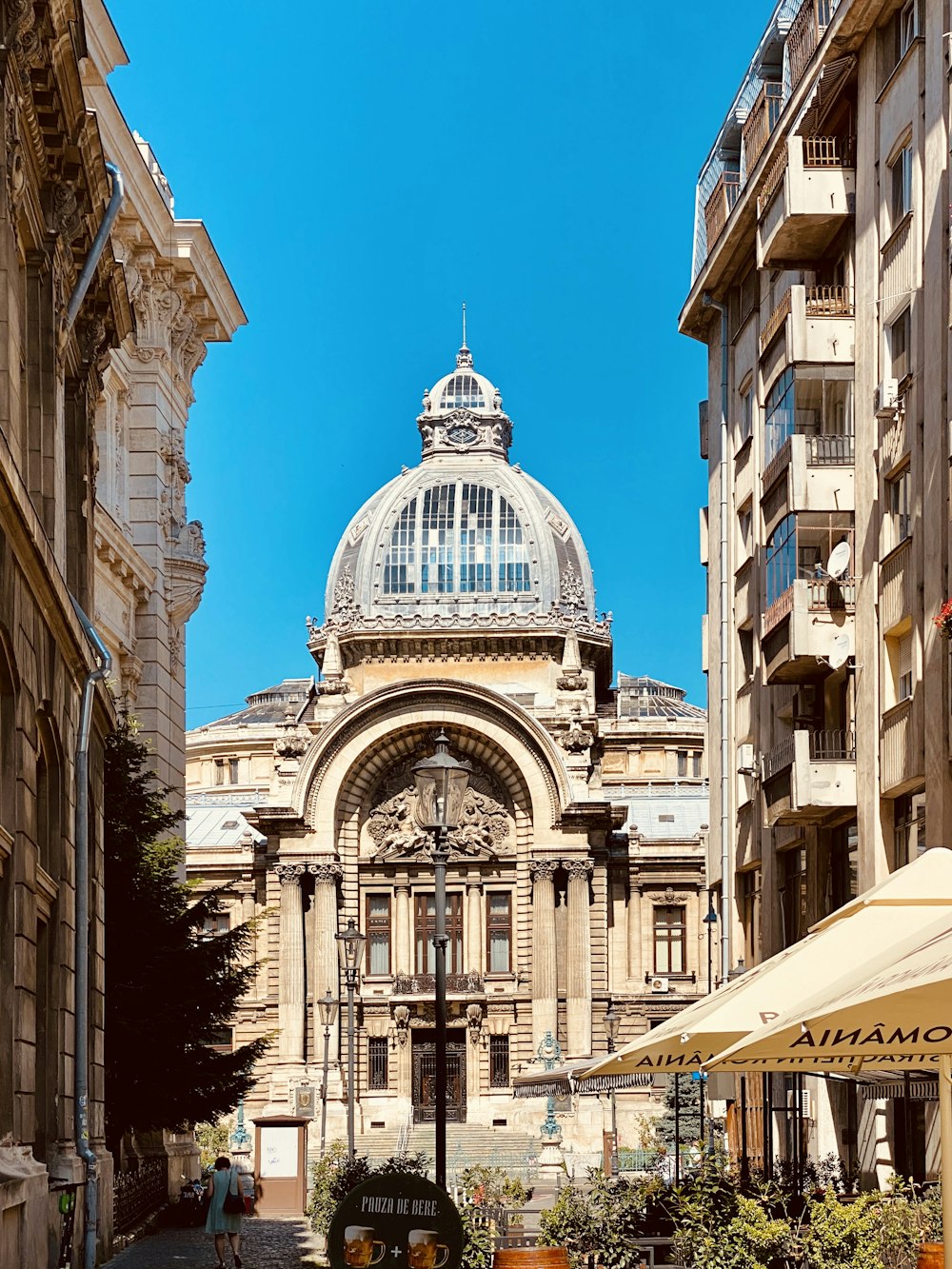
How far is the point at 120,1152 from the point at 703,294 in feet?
60.4

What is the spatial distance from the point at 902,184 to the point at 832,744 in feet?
26.5

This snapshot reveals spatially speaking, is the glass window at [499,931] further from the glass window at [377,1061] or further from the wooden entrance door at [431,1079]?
the glass window at [377,1061]

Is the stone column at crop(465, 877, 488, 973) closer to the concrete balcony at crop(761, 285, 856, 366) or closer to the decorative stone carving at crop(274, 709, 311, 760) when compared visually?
the decorative stone carving at crop(274, 709, 311, 760)

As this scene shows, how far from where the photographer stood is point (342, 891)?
7619 cm

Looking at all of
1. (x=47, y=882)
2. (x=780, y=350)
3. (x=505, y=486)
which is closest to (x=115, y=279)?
(x=47, y=882)

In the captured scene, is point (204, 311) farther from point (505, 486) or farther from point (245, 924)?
point (505, 486)

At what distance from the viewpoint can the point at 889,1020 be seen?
425 inches

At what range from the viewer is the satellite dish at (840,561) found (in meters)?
30.0

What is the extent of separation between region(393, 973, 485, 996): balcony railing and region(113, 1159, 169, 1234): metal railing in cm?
3340

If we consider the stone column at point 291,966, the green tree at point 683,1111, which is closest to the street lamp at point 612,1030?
the green tree at point 683,1111

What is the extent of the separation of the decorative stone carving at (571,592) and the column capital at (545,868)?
11184mm

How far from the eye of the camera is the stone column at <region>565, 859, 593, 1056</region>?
73.2 m

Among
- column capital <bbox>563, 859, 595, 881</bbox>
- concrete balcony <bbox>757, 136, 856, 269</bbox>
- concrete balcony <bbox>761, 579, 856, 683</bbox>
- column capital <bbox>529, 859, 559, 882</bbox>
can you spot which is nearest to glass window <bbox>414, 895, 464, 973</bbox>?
column capital <bbox>529, 859, 559, 882</bbox>

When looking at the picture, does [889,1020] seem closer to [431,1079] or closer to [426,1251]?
[426,1251]
